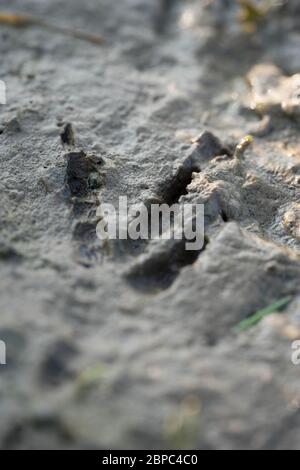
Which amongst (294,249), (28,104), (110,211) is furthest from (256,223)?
(28,104)

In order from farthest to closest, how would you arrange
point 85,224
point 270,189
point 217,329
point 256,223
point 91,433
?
1. point 270,189
2. point 256,223
3. point 85,224
4. point 217,329
5. point 91,433

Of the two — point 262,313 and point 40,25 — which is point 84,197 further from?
point 40,25

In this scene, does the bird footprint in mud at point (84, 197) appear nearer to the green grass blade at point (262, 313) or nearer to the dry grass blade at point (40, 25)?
the green grass blade at point (262, 313)

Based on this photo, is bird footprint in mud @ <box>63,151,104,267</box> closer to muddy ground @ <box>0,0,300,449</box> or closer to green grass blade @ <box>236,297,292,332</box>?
muddy ground @ <box>0,0,300,449</box>

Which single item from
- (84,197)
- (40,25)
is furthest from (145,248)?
(40,25)

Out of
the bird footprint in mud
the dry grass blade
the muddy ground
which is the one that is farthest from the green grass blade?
the dry grass blade

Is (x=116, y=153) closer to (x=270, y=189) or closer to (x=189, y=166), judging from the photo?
(x=189, y=166)
